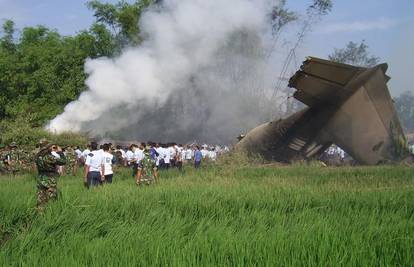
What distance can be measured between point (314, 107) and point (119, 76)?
8.88 m

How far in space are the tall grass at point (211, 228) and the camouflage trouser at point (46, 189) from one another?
219mm

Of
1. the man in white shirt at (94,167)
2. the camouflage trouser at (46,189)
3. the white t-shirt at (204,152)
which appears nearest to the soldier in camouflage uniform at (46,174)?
the camouflage trouser at (46,189)

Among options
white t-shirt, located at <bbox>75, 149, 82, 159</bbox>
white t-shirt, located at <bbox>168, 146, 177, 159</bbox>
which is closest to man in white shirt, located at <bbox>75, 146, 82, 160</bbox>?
white t-shirt, located at <bbox>75, 149, 82, 159</bbox>

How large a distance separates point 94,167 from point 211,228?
24.8ft

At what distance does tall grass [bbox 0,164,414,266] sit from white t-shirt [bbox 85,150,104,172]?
1.99 m

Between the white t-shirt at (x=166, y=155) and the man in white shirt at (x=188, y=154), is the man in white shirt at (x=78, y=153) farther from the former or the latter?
the man in white shirt at (x=188, y=154)

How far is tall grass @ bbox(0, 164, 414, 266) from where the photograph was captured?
6.14m

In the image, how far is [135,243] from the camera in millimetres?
6836

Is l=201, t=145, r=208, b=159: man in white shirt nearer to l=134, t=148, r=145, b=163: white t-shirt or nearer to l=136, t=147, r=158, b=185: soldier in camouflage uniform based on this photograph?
l=134, t=148, r=145, b=163: white t-shirt

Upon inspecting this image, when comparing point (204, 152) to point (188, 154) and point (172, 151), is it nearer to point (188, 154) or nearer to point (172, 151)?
point (188, 154)

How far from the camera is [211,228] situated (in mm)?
7617

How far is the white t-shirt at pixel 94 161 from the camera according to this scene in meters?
14.6

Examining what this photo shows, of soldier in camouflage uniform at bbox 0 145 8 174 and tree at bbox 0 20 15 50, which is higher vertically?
tree at bbox 0 20 15 50

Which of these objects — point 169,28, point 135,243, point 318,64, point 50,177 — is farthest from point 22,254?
point 169,28
